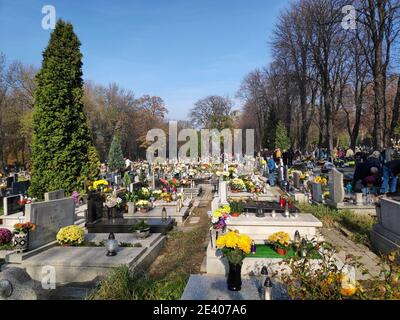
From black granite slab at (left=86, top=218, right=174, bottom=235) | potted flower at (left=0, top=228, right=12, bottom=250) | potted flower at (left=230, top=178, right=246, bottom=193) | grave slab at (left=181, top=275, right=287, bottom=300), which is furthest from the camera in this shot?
potted flower at (left=230, top=178, right=246, bottom=193)

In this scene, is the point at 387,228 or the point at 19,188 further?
the point at 19,188

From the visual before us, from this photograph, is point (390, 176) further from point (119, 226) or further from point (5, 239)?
point (5, 239)

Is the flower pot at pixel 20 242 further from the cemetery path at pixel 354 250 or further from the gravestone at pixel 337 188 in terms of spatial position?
the gravestone at pixel 337 188

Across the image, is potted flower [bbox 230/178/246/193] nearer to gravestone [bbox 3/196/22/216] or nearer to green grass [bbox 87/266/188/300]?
gravestone [bbox 3/196/22/216]

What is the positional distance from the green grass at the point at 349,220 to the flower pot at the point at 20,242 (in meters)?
8.53

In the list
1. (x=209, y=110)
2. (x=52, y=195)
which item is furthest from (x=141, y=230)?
(x=209, y=110)

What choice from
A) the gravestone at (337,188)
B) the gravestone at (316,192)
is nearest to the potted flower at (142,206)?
the gravestone at (337,188)

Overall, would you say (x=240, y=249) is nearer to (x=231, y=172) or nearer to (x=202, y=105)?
(x=231, y=172)

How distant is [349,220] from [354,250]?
3039 mm

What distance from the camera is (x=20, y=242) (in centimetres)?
743

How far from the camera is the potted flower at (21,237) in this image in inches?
292

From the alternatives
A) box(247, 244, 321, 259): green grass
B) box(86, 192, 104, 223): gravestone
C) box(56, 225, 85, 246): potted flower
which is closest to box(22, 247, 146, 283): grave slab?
box(56, 225, 85, 246): potted flower

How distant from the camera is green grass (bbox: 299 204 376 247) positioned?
30.5 ft

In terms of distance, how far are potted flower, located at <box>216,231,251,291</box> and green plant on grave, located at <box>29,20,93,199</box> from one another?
45.6 ft
